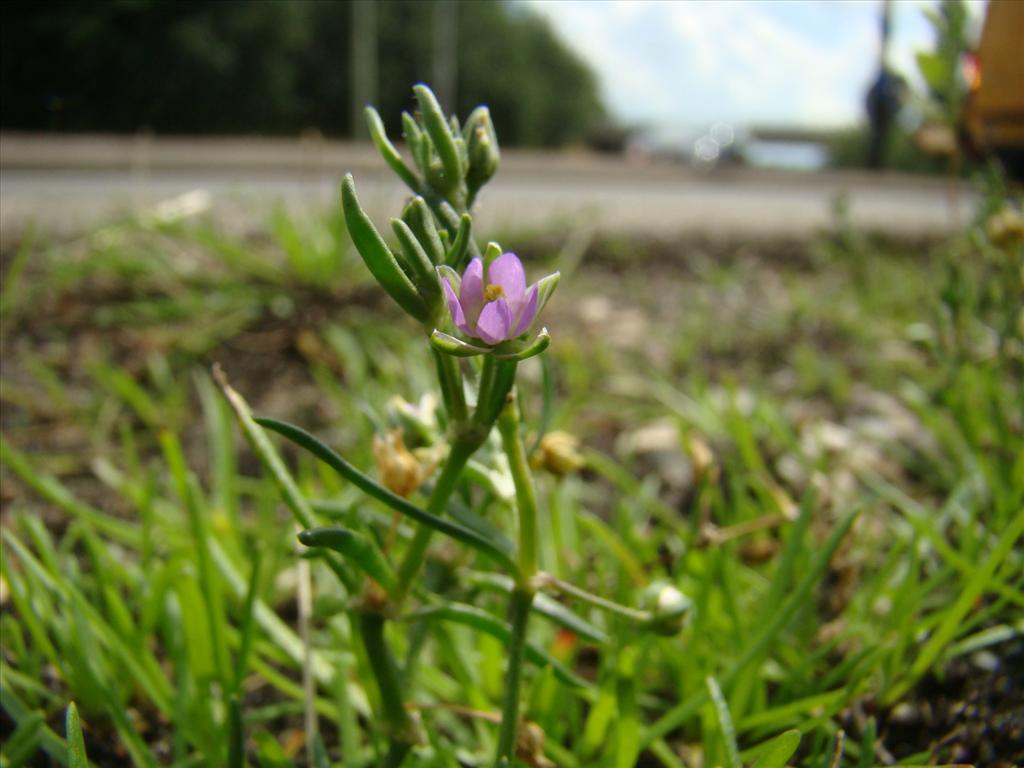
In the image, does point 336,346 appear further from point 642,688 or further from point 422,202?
point 422,202

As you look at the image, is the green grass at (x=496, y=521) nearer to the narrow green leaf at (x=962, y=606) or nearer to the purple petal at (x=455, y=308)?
the narrow green leaf at (x=962, y=606)

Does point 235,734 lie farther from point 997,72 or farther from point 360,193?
point 360,193

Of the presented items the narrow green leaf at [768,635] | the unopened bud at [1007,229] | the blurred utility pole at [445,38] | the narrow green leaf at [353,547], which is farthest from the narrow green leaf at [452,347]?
the blurred utility pole at [445,38]

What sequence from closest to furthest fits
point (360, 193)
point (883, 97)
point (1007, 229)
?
point (1007, 229)
point (360, 193)
point (883, 97)

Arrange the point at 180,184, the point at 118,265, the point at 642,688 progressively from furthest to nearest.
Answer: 1. the point at 180,184
2. the point at 118,265
3. the point at 642,688

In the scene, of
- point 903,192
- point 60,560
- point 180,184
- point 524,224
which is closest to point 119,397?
point 60,560

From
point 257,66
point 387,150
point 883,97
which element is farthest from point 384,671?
point 257,66

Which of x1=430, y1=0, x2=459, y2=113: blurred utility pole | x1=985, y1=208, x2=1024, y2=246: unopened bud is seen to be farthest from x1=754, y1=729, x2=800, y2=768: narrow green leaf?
x1=430, y1=0, x2=459, y2=113: blurred utility pole
